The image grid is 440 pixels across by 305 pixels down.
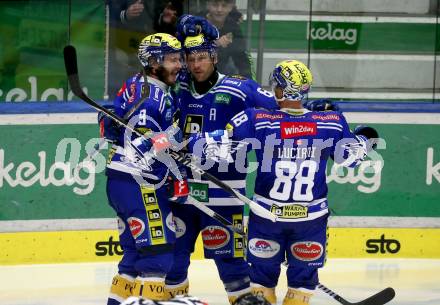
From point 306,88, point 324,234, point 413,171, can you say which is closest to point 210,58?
point 306,88

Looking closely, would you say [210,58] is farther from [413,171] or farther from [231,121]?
[413,171]

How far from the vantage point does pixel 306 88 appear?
6.03 m

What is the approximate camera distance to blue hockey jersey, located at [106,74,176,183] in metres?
6.17

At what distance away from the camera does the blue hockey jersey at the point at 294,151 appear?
5.95 metres

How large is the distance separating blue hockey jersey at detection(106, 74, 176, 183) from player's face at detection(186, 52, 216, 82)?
0.87 feet

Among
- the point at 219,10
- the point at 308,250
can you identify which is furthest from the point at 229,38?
the point at 308,250

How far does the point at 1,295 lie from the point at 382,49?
10.7ft

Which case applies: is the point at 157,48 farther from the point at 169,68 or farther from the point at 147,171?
the point at 147,171

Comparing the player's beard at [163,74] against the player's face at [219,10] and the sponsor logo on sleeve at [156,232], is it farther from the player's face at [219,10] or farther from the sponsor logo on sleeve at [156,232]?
the player's face at [219,10]

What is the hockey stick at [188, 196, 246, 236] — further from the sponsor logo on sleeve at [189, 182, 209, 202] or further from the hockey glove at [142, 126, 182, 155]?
the hockey glove at [142, 126, 182, 155]

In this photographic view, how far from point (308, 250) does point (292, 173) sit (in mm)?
378

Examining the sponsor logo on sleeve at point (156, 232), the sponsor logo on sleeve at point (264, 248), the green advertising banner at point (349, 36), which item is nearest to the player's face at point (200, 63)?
the sponsor logo on sleeve at point (156, 232)

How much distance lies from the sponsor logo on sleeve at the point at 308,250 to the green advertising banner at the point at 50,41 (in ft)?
9.38

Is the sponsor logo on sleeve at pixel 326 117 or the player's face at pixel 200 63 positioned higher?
the player's face at pixel 200 63
